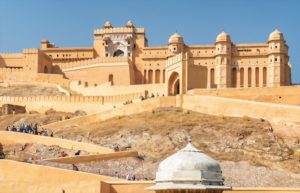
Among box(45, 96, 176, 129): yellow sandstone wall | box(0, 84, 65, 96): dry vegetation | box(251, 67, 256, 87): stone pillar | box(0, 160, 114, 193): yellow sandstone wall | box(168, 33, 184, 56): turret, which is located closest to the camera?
box(0, 160, 114, 193): yellow sandstone wall

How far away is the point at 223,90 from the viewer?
1561 inches

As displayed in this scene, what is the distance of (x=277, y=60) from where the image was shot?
52344mm

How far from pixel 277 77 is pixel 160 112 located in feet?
56.9

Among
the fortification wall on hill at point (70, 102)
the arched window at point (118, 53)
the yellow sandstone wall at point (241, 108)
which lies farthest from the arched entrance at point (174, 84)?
the arched window at point (118, 53)

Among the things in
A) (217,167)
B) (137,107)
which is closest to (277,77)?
(137,107)

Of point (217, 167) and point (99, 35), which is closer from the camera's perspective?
point (217, 167)

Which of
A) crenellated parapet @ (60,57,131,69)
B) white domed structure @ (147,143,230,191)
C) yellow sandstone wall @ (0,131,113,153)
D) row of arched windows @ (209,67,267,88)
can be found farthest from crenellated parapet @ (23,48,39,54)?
white domed structure @ (147,143,230,191)

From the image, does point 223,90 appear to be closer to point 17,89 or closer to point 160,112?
point 160,112

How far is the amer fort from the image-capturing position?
58.6ft

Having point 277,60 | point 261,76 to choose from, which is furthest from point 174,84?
point 277,60

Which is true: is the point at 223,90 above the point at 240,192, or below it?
above

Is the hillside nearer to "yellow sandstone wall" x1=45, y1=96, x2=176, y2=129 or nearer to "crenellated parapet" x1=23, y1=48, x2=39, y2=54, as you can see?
"yellow sandstone wall" x1=45, y1=96, x2=176, y2=129

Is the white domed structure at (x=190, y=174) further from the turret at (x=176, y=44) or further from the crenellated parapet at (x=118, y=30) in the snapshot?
the crenellated parapet at (x=118, y=30)

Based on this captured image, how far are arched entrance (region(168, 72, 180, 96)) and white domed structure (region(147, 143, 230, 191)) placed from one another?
123 feet
